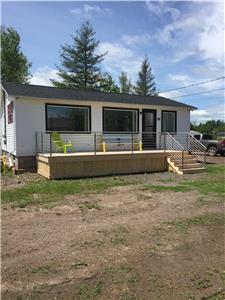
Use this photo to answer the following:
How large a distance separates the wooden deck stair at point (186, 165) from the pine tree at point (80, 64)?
2134 centimetres

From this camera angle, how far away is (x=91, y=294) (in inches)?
113

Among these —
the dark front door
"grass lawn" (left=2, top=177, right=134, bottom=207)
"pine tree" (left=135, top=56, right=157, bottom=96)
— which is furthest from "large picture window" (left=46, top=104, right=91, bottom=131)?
"pine tree" (left=135, top=56, right=157, bottom=96)

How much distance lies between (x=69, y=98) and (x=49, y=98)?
0.93 metres

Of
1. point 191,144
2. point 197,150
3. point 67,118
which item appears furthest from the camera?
point 191,144

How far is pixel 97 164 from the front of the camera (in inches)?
416

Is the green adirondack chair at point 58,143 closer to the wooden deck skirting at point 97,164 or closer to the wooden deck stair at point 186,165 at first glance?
the wooden deck skirting at point 97,164

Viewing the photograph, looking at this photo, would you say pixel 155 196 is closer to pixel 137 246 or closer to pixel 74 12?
pixel 137 246

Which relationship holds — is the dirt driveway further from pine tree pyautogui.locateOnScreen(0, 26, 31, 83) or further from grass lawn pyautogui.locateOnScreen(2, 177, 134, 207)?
pine tree pyautogui.locateOnScreen(0, 26, 31, 83)

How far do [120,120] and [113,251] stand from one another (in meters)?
9.90

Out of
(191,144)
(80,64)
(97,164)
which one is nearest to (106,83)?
(80,64)

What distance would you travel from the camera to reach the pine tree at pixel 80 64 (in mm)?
31609

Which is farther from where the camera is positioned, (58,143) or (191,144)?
(191,144)

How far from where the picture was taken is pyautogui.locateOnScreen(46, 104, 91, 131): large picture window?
11602mm

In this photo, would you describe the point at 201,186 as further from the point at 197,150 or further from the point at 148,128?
the point at 148,128
